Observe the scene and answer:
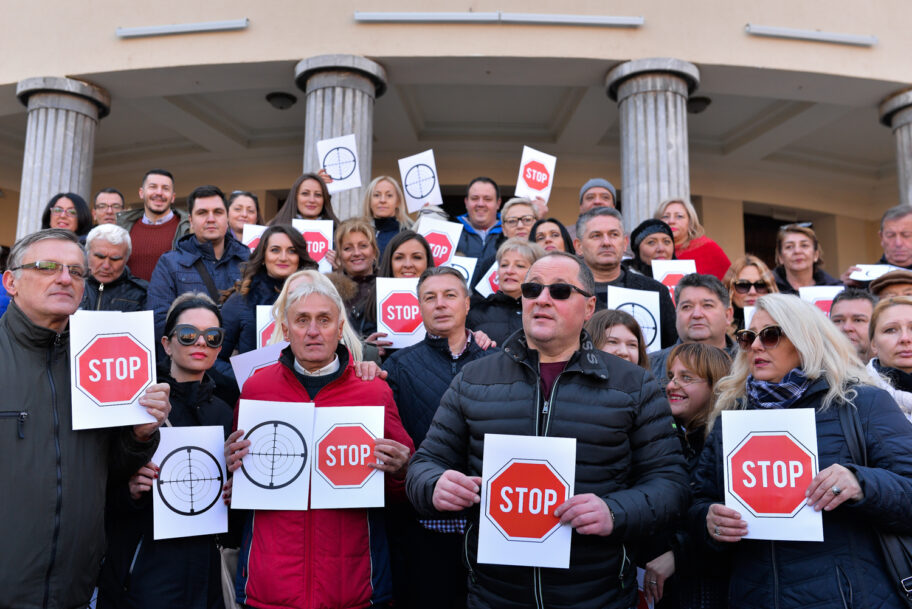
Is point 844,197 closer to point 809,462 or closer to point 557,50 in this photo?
point 557,50

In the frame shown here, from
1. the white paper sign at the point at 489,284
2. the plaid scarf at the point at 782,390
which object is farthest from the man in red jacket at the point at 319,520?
the white paper sign at the point at 489,284

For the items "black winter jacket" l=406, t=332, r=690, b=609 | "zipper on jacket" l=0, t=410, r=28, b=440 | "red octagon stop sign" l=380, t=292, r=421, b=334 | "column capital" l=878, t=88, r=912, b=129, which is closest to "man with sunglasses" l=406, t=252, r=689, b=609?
"black winter jacket" l=406, t=332, r=690, b=609

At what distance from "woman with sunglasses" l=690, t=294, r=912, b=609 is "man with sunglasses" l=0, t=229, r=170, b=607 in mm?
2233

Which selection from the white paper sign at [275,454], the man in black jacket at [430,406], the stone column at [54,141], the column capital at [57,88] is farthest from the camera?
the column capital at [57,88]

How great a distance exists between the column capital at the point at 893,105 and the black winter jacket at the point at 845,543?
11.2 m

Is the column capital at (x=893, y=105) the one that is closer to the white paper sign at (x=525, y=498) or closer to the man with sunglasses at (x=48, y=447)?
the white paper sign at (x=525, y=498)

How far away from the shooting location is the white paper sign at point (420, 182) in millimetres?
7762

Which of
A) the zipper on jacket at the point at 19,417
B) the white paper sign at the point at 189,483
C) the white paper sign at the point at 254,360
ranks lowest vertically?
the white paper sign at the point at 189,483

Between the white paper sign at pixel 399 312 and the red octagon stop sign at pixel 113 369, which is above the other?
the white paper sign at pixel 399 312

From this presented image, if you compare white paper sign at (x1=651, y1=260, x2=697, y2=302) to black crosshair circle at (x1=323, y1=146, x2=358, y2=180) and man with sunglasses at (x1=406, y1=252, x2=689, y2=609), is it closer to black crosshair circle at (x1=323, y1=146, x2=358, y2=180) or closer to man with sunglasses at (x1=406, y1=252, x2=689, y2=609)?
man with sunglasses at (x1=406, y1=252, x2=689, y2=609)

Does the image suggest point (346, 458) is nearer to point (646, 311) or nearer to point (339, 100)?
point (646, 311)

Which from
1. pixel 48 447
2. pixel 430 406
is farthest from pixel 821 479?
pixel 48 447

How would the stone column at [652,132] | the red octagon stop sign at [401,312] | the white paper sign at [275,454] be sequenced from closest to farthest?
the white paper sign at [275,454] < the red octagon stop sign at [401,312] < the stone column at [652,132]

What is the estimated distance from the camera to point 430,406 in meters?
3.71
